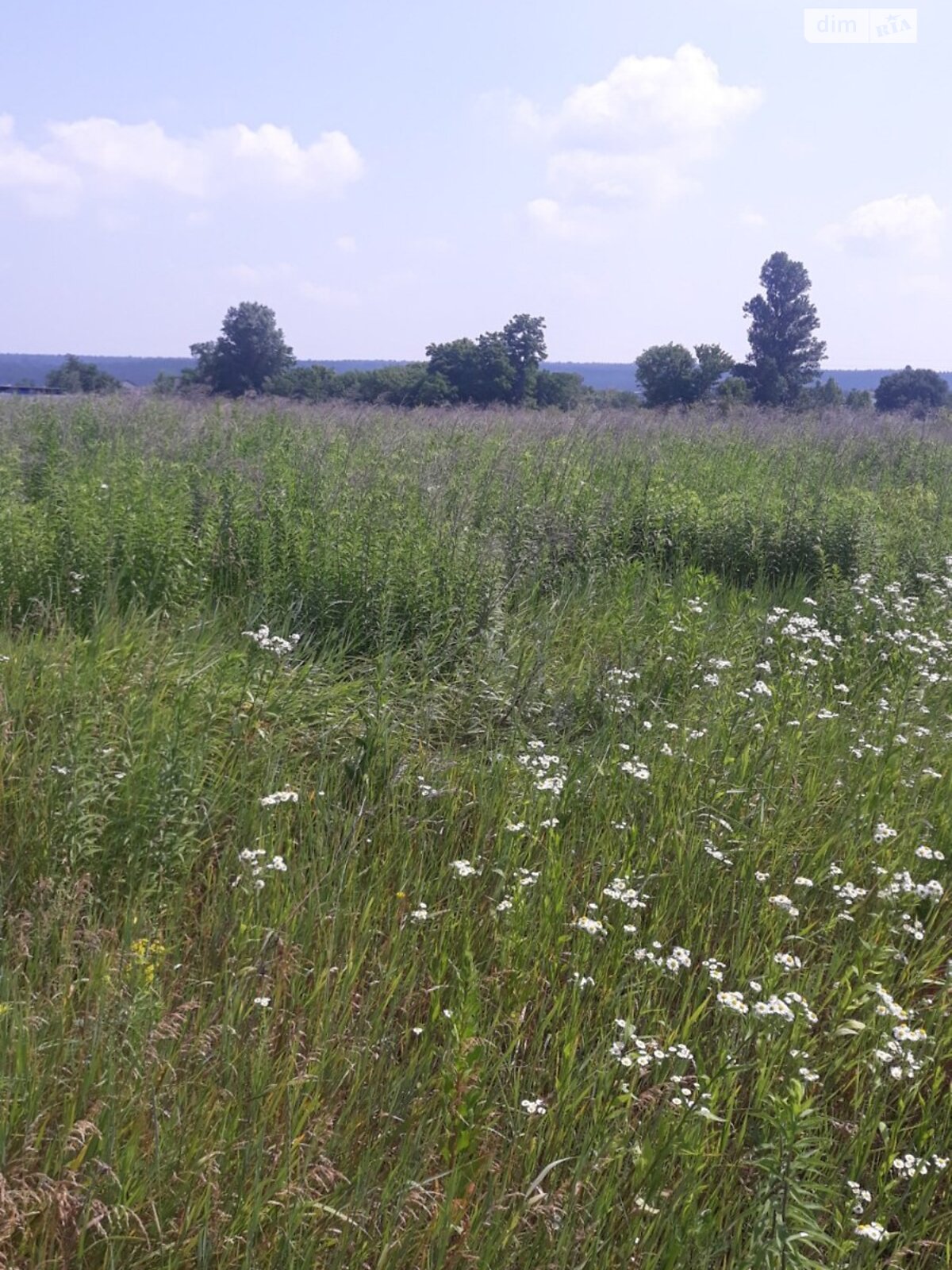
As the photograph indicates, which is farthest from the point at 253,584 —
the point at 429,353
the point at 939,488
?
the point at 429,353

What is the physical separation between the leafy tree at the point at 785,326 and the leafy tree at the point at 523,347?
13.6m

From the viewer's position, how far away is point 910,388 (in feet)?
118

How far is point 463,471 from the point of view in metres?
8.56

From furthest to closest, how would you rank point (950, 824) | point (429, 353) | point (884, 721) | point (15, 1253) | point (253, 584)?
point (429, 353) → point (253, 584) → point (884, 721) → point (950, 824) → point (15, 1253)

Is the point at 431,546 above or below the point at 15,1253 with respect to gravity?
above

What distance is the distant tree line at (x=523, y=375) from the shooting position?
22734 millimetres

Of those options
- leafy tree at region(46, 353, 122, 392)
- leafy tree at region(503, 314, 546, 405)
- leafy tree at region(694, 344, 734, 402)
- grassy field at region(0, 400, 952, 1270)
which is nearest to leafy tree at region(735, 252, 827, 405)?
leafy tree at region(694, 344, 734, 402)

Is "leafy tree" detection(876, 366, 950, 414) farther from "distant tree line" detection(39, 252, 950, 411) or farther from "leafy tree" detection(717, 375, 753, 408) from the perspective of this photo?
"leafy tree" detection(717, 375, 753, 408)

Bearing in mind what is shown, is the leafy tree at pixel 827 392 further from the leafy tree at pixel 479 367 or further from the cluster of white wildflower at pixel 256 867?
the cluster of white wildflower at pixel 256 867

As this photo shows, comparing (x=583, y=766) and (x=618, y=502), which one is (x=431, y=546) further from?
(x=618, y=502)

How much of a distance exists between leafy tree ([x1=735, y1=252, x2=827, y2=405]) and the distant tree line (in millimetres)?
41

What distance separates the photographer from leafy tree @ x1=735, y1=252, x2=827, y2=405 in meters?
37.9

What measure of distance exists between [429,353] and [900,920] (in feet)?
80.7

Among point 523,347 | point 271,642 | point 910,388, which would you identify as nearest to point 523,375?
point 523,347
